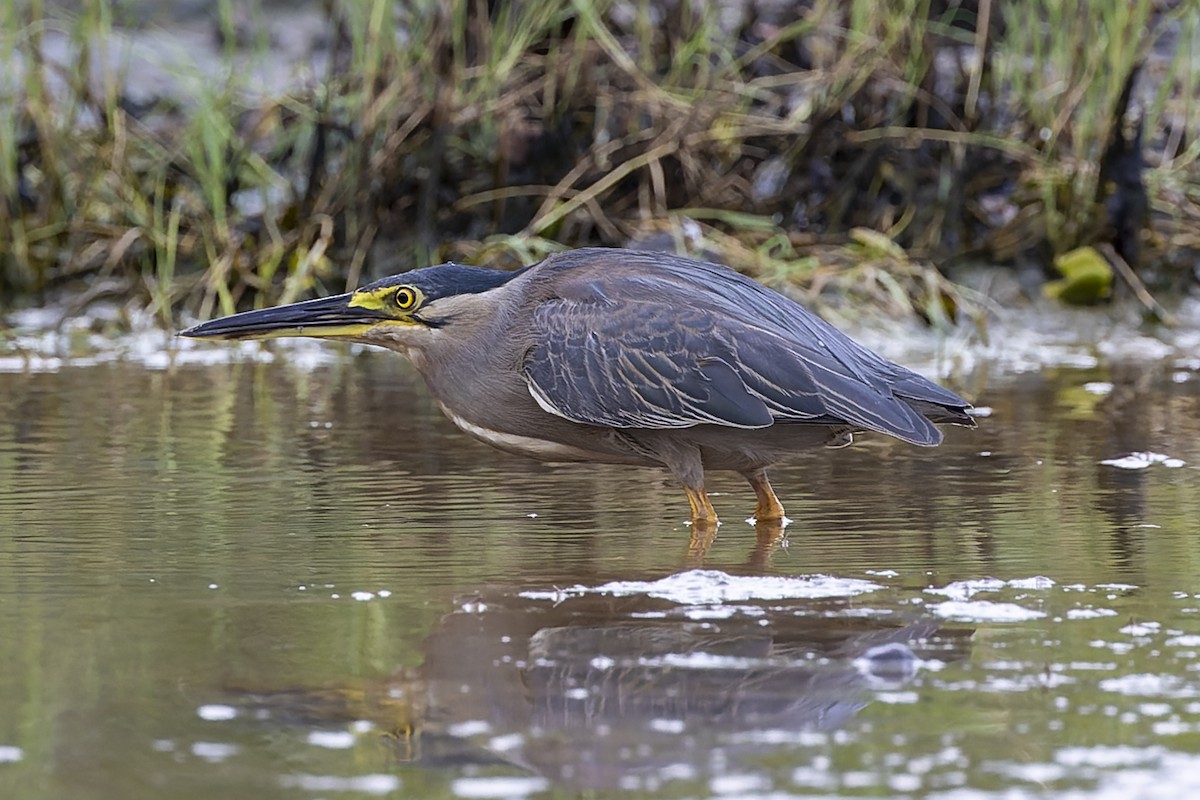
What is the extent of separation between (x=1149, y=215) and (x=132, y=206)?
4708 millimetres

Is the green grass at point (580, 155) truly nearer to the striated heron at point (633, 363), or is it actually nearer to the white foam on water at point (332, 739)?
the striated heron at point (633, 363)

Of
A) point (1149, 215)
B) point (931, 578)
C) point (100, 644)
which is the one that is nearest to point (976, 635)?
point (931, 578)

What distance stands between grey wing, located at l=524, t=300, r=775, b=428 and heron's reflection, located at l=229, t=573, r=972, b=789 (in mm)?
829

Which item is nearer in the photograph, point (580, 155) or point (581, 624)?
point (581, 624)

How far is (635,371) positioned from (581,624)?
1.14 meters

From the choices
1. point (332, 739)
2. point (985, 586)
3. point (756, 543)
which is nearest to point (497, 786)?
point (332, 739)

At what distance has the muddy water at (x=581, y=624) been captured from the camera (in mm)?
2400

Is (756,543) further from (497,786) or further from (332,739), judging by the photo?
(497,786)

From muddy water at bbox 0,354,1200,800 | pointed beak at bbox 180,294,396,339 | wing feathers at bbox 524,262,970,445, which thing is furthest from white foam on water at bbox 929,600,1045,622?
pointed beak at bbox 180,294,396,339

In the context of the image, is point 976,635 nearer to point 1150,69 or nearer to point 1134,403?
point 1134,403

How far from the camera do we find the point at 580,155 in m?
8.79

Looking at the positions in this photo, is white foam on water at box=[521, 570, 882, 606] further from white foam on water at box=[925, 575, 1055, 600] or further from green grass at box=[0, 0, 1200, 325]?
green grass at box=[0, 0, 1200, 325]

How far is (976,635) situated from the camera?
3.06 metres

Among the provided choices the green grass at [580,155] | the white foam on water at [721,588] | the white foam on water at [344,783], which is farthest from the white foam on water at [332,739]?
the green grass at [580,155]
